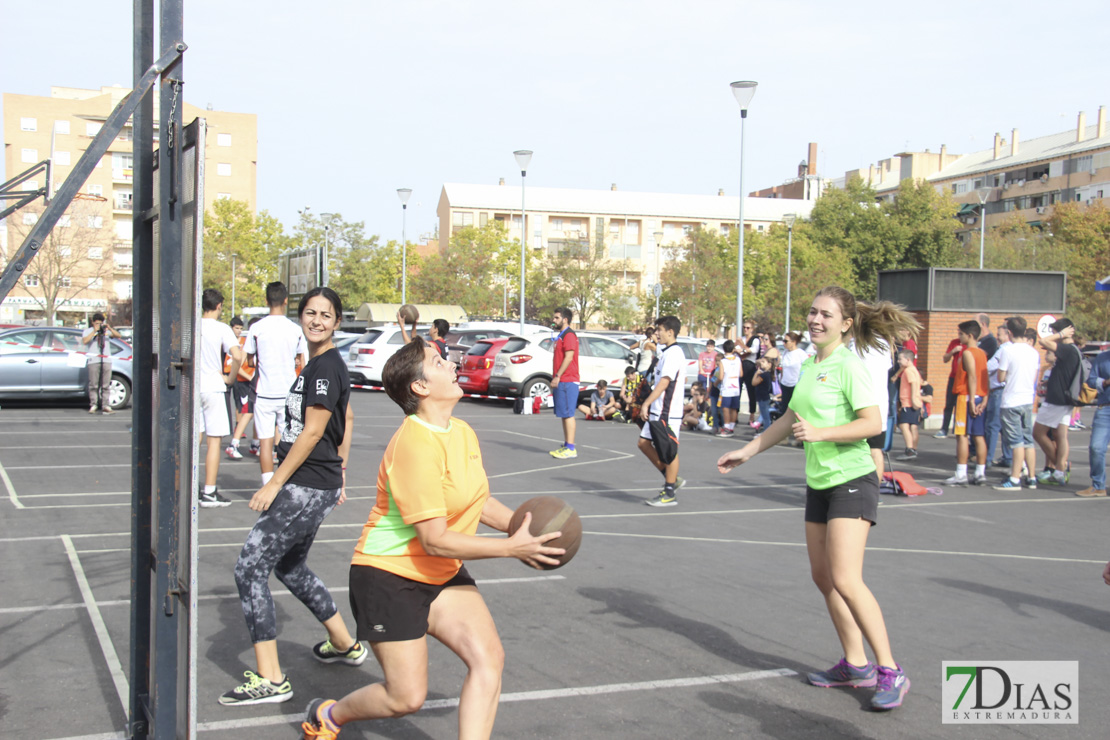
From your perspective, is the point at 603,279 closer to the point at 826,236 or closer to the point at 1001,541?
the point at 826,236

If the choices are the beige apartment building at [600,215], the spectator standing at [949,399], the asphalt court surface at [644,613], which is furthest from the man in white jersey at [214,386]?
the beige apartment building at [600,215]

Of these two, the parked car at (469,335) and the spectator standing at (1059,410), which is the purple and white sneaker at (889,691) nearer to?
the spectator standing at (1059,410)

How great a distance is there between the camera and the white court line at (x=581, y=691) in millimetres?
4227

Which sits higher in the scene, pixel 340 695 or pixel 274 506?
pixel 274 506

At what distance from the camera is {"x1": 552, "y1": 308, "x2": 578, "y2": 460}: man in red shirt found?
1359 cm

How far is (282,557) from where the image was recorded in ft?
15.0

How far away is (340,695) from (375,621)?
1468 mm

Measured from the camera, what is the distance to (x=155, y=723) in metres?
3.30

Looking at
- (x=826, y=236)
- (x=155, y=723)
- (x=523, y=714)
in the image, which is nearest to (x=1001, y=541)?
(x=523, y=714)

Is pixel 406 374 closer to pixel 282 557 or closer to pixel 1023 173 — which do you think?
pixel 282 557

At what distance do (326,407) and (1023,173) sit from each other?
9277 cm

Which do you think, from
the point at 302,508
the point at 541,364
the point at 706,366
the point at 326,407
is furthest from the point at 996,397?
the point at 541,364

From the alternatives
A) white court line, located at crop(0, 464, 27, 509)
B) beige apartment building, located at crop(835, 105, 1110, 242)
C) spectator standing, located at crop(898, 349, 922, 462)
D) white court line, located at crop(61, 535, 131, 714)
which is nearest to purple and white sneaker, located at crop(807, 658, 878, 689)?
white court line, located at crop(61, 535, 131, 714)

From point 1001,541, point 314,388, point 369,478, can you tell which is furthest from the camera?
point 369,478
